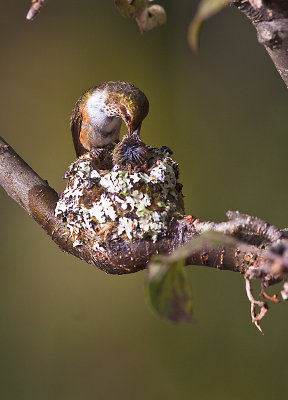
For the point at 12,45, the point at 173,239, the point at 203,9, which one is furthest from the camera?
the point at 12,45

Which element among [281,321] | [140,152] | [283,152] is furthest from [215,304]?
[140,152]

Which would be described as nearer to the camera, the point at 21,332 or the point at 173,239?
the point at 173,239

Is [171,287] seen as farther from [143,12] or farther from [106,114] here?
[106,114]

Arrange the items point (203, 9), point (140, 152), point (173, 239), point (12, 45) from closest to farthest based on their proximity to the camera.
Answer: point (203, 9) → point (173, 239) → point (140, 152) → point (12, 45)

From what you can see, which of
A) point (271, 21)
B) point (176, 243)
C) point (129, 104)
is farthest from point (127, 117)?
point (271, 21)

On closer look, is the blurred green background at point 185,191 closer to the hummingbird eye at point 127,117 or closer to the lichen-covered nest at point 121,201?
the hummingbird eye at point 127,117

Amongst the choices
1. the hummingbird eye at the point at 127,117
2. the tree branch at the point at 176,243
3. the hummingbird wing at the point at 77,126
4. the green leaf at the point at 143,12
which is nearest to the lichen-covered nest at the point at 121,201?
the tree branch at the point at 176,243

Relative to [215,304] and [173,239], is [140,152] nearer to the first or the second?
[173,239]

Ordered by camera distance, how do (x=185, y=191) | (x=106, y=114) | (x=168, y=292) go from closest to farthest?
(x=168, y=292) → (x=106, y=114) → (x=185, y=191)
